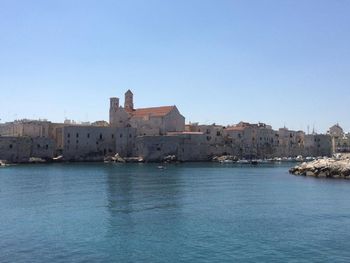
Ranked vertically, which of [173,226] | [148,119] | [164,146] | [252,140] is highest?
[148,119]

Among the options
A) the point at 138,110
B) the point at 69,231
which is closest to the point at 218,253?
the point at 69,231

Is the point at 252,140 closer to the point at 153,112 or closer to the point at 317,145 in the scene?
the point at 317,145

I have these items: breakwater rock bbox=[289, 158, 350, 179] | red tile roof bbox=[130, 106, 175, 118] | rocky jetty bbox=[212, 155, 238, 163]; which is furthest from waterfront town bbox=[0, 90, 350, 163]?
breakwater rock bbox=[289, 158, 350, 179]

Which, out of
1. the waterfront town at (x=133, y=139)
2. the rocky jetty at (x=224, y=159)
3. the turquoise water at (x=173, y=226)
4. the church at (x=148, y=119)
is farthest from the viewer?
the rocky jetty at (x=224, y=159)

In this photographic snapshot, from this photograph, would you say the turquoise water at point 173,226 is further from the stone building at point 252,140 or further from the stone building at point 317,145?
the stone building at point 317,145

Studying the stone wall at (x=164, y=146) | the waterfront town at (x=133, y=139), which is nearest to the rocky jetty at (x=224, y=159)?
the waterfront town at (x=133, y=139)

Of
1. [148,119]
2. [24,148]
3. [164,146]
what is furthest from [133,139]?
[24,148]

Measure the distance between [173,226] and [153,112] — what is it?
6518 centimetres

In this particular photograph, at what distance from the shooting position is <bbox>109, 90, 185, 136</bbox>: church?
8200cm

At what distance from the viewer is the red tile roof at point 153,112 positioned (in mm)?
82500

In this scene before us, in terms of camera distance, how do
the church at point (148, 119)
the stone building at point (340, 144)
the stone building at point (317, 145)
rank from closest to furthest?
the church at point (148, 119)
the stone building at point (317, 145)
the stone building at point (340, 144)

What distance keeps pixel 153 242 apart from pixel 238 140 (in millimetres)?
74637

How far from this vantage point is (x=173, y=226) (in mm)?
19609

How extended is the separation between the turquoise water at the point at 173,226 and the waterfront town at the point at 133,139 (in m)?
43.0
